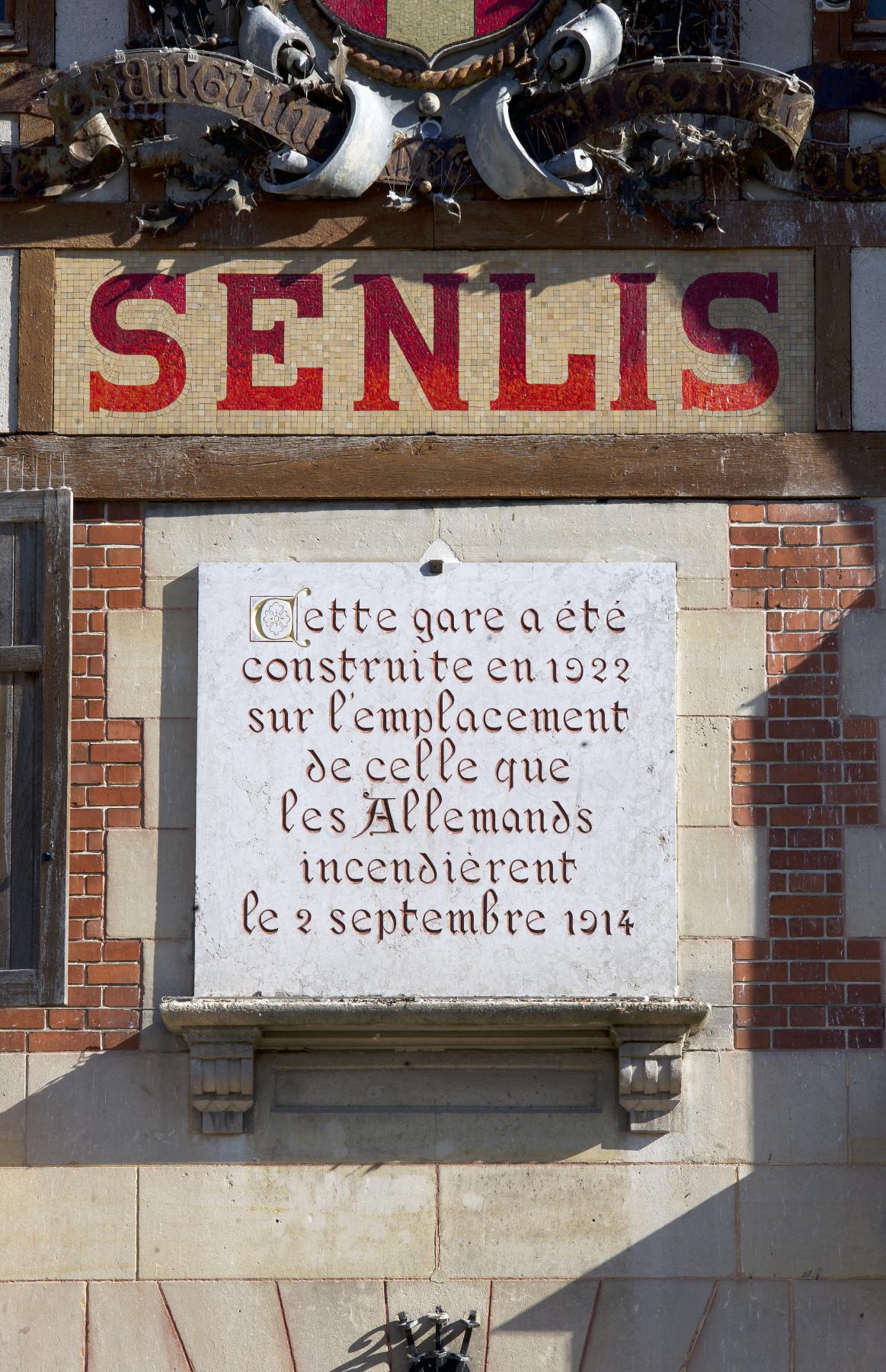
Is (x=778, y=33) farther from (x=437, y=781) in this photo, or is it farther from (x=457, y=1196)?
(x=457, y=1196)

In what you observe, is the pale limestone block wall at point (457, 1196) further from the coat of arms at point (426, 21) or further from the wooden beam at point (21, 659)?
the coat of arms at point (426, 21)

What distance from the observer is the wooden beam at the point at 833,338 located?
803 cm

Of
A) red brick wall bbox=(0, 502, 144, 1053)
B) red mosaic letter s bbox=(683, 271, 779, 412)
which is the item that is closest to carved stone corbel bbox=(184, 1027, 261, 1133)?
red brick wall bbox=(0, 502, 144, 1053)

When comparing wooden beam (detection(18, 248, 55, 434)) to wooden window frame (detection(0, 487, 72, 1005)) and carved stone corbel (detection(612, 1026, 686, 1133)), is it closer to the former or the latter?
wooden window frame (detection(0, 487, 72, 1005))

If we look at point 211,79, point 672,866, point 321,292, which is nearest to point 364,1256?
point 672,866

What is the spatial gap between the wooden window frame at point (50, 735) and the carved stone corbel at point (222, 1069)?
22.0 inches

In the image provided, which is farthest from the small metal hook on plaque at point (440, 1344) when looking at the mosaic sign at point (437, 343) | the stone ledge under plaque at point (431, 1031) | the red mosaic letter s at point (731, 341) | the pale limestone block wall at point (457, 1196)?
the red mosaic letter s at point (731, 341)

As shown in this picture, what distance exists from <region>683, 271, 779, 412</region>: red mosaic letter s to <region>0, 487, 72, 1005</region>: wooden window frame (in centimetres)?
255

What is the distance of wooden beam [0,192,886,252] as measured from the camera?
8109 mm

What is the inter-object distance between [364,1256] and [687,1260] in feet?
3.97

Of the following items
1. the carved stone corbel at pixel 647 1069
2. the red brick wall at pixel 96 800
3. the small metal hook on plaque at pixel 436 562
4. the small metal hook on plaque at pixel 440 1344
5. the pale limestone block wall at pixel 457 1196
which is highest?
the small metal hook on plaque at pixel 436 562

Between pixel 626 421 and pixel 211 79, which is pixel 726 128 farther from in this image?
pixel 211 79

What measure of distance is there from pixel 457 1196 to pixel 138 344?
3575mm

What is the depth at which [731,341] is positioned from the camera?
8086 mm
